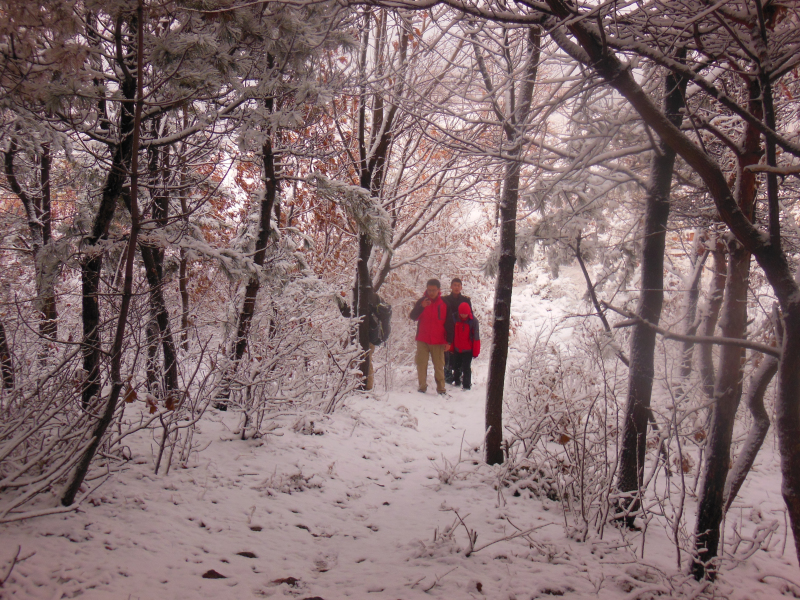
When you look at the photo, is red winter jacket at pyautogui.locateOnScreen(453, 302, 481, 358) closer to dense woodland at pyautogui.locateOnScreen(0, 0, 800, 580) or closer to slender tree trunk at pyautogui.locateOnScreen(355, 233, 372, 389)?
dense woodland at pyautogui.locateOnScreen(0, 0, 800, 580)

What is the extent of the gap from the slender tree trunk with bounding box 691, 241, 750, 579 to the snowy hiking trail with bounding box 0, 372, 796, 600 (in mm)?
362

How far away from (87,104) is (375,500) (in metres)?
3.83

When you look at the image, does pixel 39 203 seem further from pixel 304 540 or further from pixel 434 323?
pixel 304 540

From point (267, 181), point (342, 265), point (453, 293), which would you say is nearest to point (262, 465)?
point (267, 181)

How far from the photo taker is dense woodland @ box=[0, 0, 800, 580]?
212 cm

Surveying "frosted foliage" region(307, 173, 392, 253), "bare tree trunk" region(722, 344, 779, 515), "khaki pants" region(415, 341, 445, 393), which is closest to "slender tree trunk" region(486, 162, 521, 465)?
"frosted foliage" region(307, 173, 392, 253)

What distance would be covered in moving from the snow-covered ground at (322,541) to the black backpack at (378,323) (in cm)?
308

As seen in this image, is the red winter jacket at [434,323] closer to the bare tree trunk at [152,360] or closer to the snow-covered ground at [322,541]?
the snow-covered ground at [322,541]

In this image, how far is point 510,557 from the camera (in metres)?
2.79

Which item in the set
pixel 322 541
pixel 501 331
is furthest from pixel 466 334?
pixel 322 541

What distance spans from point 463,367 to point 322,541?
213 inches

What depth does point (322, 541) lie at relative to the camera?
2.88m

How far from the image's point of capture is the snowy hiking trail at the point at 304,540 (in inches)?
85.7

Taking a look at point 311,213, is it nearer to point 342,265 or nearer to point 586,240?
point 342,265
